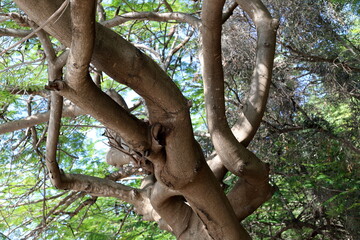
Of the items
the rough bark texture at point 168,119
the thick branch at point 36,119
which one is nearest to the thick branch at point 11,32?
the rough bark texture at point 168,119

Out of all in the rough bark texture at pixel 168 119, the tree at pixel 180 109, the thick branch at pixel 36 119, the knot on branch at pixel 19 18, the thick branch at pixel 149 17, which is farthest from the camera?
the thick branch at pixel 149 17

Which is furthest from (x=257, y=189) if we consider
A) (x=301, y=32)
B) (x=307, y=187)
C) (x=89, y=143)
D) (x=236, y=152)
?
(x=89, y=143)

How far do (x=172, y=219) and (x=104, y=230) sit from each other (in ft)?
11.7

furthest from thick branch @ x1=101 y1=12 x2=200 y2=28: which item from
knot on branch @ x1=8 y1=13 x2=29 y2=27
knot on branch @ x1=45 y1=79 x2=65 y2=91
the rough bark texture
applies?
knot on branch @ x1=45 y1=79 x2=65 y2=91

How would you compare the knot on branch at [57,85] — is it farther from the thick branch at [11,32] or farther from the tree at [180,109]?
the thick branch at [11,32]

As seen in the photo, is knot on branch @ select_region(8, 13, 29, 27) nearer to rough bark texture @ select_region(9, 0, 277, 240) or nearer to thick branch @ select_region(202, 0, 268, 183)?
rough bark texture @ select_region(9, 0, 277, 240)

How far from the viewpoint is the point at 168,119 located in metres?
3.08

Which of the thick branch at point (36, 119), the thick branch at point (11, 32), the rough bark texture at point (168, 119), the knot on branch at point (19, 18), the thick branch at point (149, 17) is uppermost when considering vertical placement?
the thick branch at point (149, 17)

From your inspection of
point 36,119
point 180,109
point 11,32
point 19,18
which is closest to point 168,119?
point 180,109

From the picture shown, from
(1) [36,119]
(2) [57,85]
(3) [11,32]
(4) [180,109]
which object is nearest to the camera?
(2) [57,85]

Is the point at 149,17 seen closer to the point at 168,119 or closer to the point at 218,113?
the point at 218,113

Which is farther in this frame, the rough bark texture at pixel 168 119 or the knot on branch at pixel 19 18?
the knot on branch at pixel 19 18

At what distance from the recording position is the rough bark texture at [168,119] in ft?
8.08

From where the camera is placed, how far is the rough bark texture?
2.46 meters
